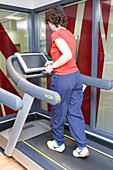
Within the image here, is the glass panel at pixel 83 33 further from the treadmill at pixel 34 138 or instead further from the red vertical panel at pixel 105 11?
the treadmill at pixel 34 138

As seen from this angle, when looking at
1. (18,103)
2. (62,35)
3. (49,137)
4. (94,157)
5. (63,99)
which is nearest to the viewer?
(18,103)

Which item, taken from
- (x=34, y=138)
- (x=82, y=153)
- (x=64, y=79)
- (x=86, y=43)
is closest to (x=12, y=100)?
(x=64, y=79)

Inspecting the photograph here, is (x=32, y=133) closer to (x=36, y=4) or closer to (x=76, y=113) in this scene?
(x=76, y=113)

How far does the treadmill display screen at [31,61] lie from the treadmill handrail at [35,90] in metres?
0.16

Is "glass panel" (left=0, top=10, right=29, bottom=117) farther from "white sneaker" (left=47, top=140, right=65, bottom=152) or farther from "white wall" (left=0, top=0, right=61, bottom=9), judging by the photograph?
"white sneaker" (left=47, top=140, right=65, bottom=152)

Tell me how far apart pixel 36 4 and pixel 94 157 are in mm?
2870

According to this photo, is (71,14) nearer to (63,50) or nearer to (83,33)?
(83,33)

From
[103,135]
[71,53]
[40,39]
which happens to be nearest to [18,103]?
[71,53]

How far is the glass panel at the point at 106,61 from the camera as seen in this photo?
2.70m

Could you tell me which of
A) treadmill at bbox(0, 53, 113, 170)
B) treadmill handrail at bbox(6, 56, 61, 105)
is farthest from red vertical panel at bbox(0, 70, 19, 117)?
treadmill handrail at bbox(6, 56, 61, 105)

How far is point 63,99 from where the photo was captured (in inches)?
85.2

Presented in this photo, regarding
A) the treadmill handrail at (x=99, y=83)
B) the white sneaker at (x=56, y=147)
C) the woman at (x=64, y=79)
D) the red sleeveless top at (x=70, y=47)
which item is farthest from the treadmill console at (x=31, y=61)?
the white sneaker at (x=56, y=147)

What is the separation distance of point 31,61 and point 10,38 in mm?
1250

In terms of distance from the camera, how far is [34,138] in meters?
2.84
